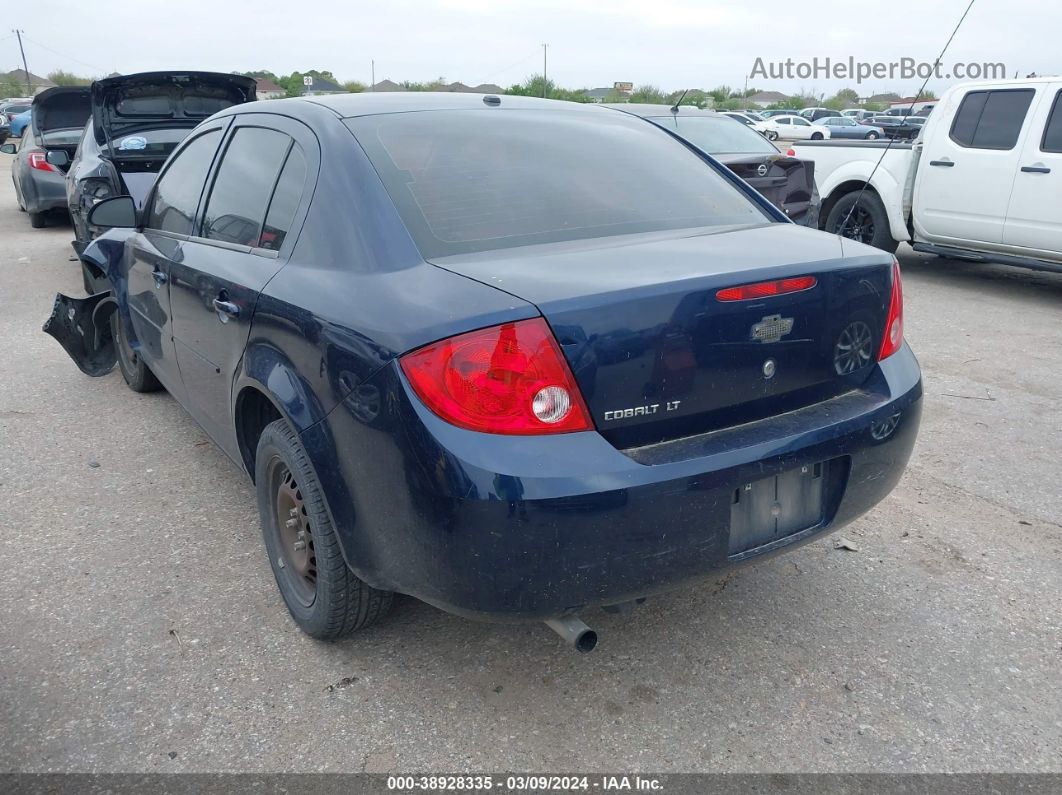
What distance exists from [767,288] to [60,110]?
12.5m

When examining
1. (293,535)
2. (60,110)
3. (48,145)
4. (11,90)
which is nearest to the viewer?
(293,535)

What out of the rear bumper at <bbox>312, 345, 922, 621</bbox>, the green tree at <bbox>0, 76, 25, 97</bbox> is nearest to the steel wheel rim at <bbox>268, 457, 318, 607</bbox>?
the rear bumper at <bbox>312, 345, 922, 621</bbox>

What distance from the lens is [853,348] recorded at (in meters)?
2.62

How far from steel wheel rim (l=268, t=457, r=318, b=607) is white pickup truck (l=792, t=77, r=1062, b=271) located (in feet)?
18.0

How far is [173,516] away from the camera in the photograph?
12.3 feet

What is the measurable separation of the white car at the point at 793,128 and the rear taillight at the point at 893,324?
33234 mm

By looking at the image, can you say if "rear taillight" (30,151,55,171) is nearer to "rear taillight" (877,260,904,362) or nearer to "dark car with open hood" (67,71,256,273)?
"dark car with open hood" (67,71,256,273)

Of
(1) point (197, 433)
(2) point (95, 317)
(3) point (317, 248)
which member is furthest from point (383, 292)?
(2) point (95, 317)

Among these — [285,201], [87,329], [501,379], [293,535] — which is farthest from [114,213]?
[501,379]

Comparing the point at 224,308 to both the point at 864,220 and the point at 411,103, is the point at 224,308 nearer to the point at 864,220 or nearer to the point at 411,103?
the point at 411,103

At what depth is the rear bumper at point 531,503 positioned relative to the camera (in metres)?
2.10

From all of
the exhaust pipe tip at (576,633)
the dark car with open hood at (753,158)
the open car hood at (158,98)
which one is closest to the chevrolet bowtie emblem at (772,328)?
the exhaust pipe tip at (576,633)

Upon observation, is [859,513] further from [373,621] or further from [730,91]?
[730,91]

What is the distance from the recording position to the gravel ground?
7.89ft
